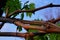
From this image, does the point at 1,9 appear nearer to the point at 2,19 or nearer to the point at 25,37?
the point at 2,19

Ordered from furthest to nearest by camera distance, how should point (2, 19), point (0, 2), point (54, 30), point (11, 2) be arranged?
point (11, 2), point (0, 2), point (2, 19), point (54, 30)

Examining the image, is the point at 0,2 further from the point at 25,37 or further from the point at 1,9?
the point at 25,37

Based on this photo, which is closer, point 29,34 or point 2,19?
point 29,34

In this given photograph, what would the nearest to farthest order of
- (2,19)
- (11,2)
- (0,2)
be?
(2,19), (0,2), (11,2)

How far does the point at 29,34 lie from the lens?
551mm

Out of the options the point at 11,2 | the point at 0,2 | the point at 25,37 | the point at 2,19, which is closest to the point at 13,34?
the point at 25,37

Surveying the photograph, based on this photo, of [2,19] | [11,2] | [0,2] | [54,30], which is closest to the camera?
[54,30]

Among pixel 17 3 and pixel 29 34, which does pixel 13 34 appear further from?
pixel 17 3

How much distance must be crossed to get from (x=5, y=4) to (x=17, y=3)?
115 millimetres

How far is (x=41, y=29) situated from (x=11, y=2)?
100cm

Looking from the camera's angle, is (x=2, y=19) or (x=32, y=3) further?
(x=32, y=3)

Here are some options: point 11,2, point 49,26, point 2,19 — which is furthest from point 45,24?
point 11,2

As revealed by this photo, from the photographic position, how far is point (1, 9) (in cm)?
142

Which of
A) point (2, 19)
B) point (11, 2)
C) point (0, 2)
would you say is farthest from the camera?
point (11, 2)
